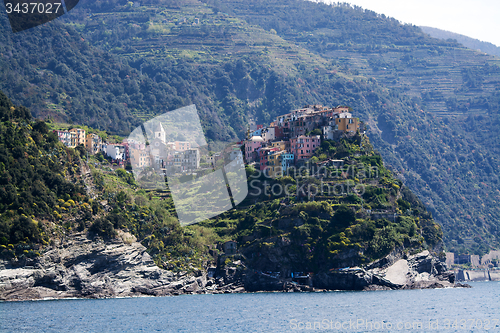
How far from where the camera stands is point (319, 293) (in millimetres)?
71438

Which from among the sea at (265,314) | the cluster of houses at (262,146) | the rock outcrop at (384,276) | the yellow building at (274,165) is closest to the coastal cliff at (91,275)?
the sea at (265,314)

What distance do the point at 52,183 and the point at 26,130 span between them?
8867 mm

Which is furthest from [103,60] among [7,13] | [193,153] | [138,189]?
[138,189]

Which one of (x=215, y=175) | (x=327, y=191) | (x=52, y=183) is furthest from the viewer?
(x=215, y=175)

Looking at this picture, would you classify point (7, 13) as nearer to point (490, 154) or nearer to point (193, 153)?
point (193, 153)

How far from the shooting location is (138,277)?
7212 centimetres

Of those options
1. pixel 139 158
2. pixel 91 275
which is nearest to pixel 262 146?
pixel 139 158

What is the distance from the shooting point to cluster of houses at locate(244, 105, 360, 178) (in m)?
90.0

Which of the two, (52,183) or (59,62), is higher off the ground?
(59,62)

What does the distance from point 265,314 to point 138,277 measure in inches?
928

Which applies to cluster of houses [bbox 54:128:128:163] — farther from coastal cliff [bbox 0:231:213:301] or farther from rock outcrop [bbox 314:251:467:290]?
rock outcrop [bbox 314:251:467:290]

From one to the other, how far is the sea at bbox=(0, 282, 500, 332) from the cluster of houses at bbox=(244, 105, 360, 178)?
1003 inches

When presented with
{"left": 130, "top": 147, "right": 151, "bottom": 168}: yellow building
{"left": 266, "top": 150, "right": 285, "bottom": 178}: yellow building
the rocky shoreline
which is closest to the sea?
the rocky shoreline

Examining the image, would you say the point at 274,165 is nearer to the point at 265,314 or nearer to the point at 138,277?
the point at 138,277
